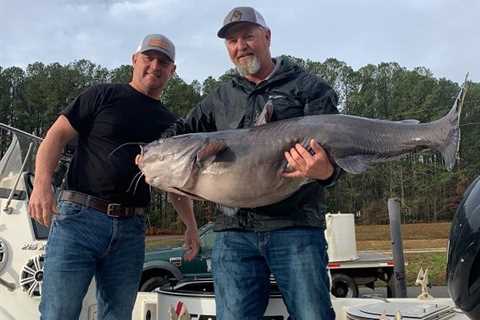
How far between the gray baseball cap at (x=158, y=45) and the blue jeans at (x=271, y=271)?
1386mm

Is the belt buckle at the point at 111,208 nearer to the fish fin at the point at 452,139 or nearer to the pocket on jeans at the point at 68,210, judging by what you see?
the pocket on jeans at the point at 68,210

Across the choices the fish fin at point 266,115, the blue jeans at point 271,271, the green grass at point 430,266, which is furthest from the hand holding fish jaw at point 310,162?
the green grass at point 430,266

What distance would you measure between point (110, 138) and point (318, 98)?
1.47 m

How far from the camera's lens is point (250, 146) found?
271 cm

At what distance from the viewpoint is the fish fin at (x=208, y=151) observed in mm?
2662

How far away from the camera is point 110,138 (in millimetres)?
3729

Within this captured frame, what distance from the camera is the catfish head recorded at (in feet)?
8.79

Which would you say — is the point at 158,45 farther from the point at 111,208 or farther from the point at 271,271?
the point at 271,271

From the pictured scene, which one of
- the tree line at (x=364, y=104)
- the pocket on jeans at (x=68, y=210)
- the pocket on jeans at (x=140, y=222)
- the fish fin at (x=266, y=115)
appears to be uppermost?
the tree line at (x=364, y=104)

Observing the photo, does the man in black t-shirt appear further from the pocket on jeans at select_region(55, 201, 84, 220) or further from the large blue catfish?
the large blue catfish

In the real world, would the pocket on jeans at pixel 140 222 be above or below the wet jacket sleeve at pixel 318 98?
below

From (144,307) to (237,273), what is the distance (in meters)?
1.90

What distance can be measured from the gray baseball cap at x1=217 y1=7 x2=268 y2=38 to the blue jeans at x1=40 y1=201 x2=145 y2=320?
1443 millimetres

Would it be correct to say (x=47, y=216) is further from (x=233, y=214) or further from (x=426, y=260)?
(x=426, y=260)
